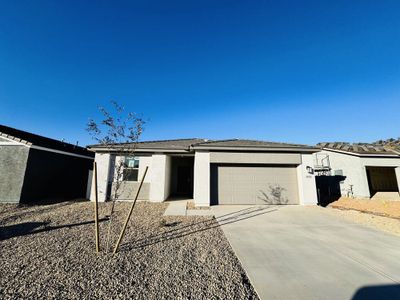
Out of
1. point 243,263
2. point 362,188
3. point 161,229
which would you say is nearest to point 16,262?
point 161,229

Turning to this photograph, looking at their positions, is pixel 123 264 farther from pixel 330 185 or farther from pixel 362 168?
pixel 330 185

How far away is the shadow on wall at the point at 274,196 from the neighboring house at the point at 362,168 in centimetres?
544

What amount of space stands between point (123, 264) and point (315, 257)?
14.2 ft

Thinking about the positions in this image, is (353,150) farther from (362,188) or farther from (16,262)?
(16,262)

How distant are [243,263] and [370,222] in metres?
6.87

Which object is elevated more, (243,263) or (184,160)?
(184,160)

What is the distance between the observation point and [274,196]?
1084cm

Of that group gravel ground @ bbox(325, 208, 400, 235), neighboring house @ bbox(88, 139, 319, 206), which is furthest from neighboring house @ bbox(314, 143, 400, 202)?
gravel ground @ bbox(325, 208, 400, 235)

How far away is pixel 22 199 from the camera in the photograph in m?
9.98

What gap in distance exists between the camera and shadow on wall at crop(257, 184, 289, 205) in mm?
10789

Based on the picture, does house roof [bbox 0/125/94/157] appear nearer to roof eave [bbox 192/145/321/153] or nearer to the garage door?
roof eave [bbox 192/145/321/153]

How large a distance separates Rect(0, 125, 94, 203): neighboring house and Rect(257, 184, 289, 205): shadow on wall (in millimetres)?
12982

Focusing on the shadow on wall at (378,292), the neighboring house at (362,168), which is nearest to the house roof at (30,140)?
the shadow on wall at (378,292)

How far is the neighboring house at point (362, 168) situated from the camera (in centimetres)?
1404
